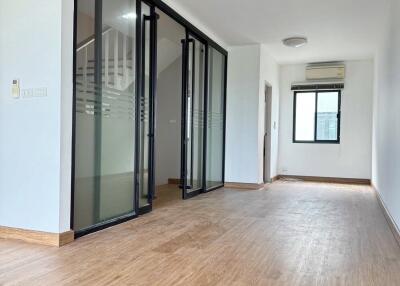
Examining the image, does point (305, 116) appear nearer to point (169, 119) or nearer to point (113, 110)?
point (169, 119)

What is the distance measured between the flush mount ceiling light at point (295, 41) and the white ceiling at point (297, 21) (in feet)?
0.36

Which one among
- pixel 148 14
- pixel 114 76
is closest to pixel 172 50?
pixel 148 14

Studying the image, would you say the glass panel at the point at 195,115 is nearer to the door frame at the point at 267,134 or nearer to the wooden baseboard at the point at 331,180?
the door frame at the point at 267,134

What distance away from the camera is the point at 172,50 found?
22.8 feet

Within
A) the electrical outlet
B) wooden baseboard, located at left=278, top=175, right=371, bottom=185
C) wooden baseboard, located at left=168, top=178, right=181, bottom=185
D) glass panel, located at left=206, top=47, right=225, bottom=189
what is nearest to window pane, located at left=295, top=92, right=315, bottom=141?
wooden baseboard, located at left=278, top=175, right=371, bottom=185

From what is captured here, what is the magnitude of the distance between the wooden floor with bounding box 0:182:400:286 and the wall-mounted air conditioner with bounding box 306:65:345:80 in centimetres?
423

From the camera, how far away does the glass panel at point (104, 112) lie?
3.18 metres

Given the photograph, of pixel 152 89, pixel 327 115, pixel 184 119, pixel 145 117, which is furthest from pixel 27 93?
pixel 327 115

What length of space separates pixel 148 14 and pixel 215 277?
125 inches

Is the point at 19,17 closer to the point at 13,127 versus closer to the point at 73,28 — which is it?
the point at 73,28

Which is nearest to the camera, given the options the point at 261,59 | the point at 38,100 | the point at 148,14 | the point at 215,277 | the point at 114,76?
the point at 215,277

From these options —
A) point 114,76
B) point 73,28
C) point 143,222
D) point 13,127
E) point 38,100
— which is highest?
point 73,28

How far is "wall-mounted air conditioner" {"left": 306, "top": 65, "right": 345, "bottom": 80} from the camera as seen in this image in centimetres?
790

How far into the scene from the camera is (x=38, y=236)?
2951 millimetres
